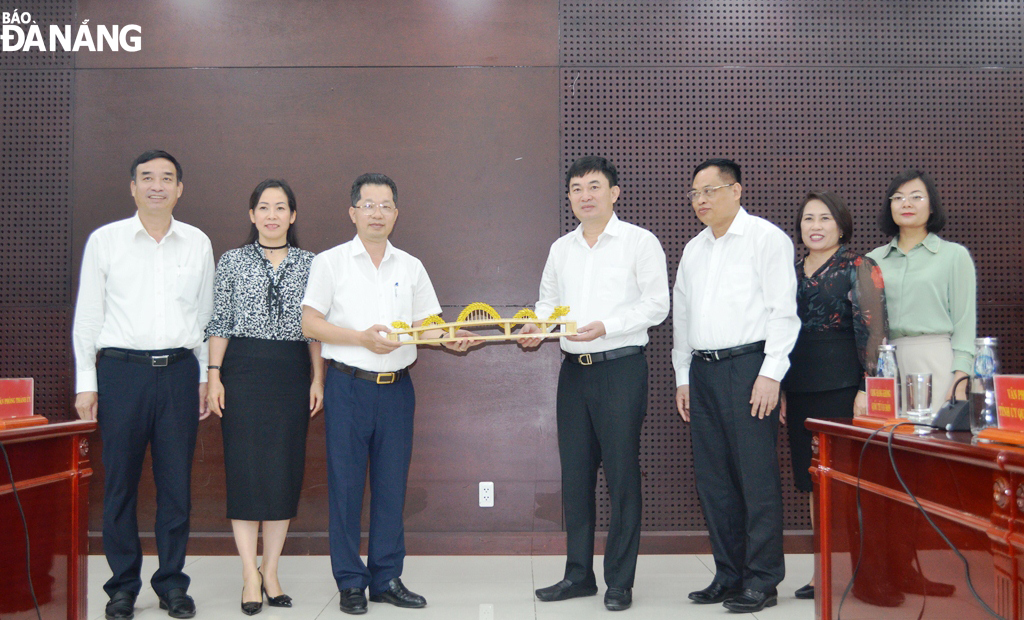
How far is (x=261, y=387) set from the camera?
125 inches

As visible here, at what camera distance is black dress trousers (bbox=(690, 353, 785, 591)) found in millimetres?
3088

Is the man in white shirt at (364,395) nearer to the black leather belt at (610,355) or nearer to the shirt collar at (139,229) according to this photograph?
the black leather belt at (610,355)

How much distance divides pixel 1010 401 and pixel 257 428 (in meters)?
2.74

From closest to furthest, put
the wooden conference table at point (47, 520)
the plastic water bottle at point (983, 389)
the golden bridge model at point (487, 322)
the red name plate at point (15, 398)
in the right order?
1. the plastic water bottle at point (983, 389)
2. the wooden conference table at point (47, 520)
3. the red name plate at point (15, 398)
4. the golden bridge model at point (487, 322)

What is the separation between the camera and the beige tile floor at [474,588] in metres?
3.11

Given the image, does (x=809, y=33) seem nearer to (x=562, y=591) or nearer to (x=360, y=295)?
(x=360, y=295)

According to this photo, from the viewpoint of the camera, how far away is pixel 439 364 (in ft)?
14.2

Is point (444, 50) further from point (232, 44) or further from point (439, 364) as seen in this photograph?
point (439, 364)

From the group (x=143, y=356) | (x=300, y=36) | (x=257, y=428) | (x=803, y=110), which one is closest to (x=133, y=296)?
(x=143, y=356)

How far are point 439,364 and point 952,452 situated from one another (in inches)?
121

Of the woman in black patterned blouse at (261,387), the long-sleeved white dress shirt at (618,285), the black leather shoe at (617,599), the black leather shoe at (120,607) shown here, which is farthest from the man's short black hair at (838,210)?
the black leather shoe at (120,607)

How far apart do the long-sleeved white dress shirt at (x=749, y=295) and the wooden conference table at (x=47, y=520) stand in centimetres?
247

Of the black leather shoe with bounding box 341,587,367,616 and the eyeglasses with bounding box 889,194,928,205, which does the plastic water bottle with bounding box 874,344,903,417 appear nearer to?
the eyeglasses with bounding box 889,194,928,205

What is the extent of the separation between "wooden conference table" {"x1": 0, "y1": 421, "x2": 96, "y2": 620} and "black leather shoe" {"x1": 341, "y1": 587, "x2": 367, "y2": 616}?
1.01m
